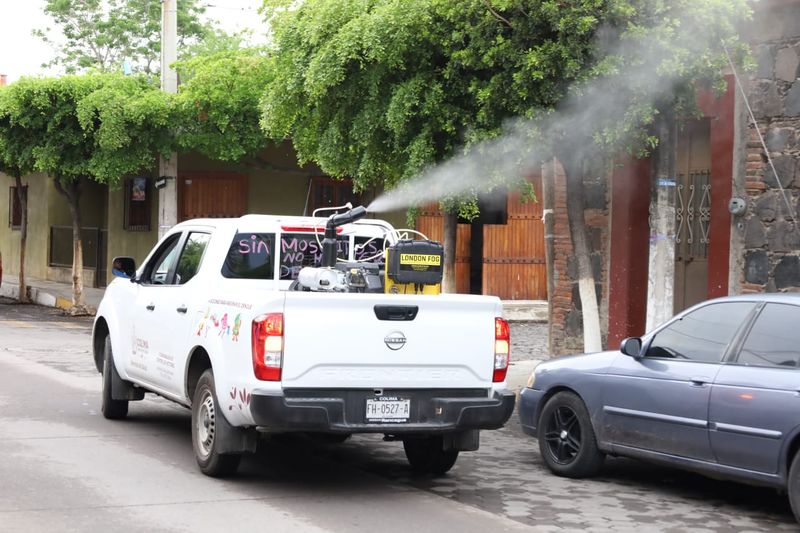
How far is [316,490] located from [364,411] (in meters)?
0.86

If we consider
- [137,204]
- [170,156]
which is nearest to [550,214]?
[170,156]

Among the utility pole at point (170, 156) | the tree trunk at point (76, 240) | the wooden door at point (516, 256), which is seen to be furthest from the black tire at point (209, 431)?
the wooden door at point (516, 256)

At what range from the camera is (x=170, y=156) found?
23062 mm

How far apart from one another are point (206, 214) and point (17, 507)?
21549 mm

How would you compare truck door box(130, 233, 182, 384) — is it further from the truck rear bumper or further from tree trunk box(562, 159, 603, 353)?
tree trunk box(562, 159, 603, 353)

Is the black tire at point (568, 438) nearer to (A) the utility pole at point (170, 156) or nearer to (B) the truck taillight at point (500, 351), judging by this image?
(B) the truck taillight at point (500, 351)

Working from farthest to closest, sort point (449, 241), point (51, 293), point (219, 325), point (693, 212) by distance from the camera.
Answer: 1. point (51, 293)
2. point (449, 241)
3. point (693, 212)
4. point (219, 325)

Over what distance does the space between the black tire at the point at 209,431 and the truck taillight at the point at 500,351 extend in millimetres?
1881

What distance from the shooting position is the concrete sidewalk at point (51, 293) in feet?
88.9

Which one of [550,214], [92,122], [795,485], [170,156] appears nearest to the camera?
[795,485]

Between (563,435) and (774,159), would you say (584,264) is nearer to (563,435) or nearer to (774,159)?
(774,159)

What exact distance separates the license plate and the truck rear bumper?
0.03 metres

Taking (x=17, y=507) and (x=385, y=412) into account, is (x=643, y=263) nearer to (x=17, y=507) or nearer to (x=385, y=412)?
(x=385, y=412)

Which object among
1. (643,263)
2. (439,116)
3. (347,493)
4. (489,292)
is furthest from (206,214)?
(347,493)
